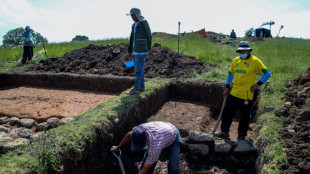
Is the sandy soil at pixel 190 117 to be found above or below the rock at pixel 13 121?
above

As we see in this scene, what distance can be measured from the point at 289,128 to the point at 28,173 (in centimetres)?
347

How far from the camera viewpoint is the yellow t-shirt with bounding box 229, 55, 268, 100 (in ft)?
12.2

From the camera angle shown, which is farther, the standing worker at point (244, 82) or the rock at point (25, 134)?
the rock at point (25, 134)

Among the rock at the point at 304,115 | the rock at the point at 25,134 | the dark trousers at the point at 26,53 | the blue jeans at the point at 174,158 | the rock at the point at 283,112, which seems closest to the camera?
the blue jeans at the point at 174,158

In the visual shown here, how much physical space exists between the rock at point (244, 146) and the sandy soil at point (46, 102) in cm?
355

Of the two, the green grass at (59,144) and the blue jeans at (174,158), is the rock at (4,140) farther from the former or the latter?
the blue jeans at (174,158)

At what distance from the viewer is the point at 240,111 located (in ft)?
13.1

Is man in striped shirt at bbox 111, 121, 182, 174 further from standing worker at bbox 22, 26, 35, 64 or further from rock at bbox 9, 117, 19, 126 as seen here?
standing worker at bbox 22, 26, 35, 64

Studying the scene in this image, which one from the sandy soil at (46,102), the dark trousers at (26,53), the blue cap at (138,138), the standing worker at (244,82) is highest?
the dark trousers at (26,53)

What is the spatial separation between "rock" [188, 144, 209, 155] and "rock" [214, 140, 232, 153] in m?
0.14

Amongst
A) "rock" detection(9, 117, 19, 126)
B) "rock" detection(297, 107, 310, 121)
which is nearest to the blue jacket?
"rock" detection(9, 117, 19, 126)

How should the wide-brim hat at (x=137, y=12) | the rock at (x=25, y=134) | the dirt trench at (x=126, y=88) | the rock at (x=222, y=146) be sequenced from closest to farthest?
the dirt trench at (x=126, y=88), the rock at (x=222, y=146), the rock at (x=25, y=134), the wide-brim hat at (x=137, y=12)

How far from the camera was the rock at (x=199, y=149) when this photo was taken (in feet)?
11.9

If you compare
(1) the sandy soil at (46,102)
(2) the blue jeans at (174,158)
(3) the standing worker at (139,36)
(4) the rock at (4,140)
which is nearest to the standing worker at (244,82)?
(2) the blue jeans at (174,158)
